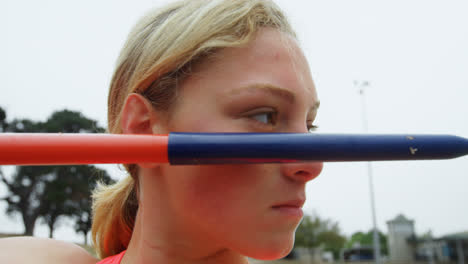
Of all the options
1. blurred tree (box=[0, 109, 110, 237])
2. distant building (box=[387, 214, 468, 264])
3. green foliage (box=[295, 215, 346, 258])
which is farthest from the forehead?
distant building (box=[387, 214, 468, 264])

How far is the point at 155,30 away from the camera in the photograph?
4.29 feet

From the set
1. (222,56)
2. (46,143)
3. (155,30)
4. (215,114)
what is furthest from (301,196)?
(155,30)

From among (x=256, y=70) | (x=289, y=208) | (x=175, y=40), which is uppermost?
(x=175, y=40)

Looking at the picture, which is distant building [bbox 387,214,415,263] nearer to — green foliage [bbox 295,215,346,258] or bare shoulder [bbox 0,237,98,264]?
green foliage [bbox 295,215,346,258]

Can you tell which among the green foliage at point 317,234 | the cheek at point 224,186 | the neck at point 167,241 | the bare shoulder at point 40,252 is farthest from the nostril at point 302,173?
the green foliage at point 317,234

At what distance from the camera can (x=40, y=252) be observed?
142 cm

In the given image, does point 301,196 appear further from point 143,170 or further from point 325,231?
point 325,231

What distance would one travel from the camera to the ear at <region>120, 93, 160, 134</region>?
124 cm

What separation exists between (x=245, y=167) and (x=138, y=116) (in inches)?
19.1

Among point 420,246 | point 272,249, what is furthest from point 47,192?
point 420,246

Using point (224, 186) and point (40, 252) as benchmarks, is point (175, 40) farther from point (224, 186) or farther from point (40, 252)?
point (40, 252)

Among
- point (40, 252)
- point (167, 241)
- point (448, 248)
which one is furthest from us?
point (448, 248)

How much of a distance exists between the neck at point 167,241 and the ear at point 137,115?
19 cm

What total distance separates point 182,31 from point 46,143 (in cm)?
63
